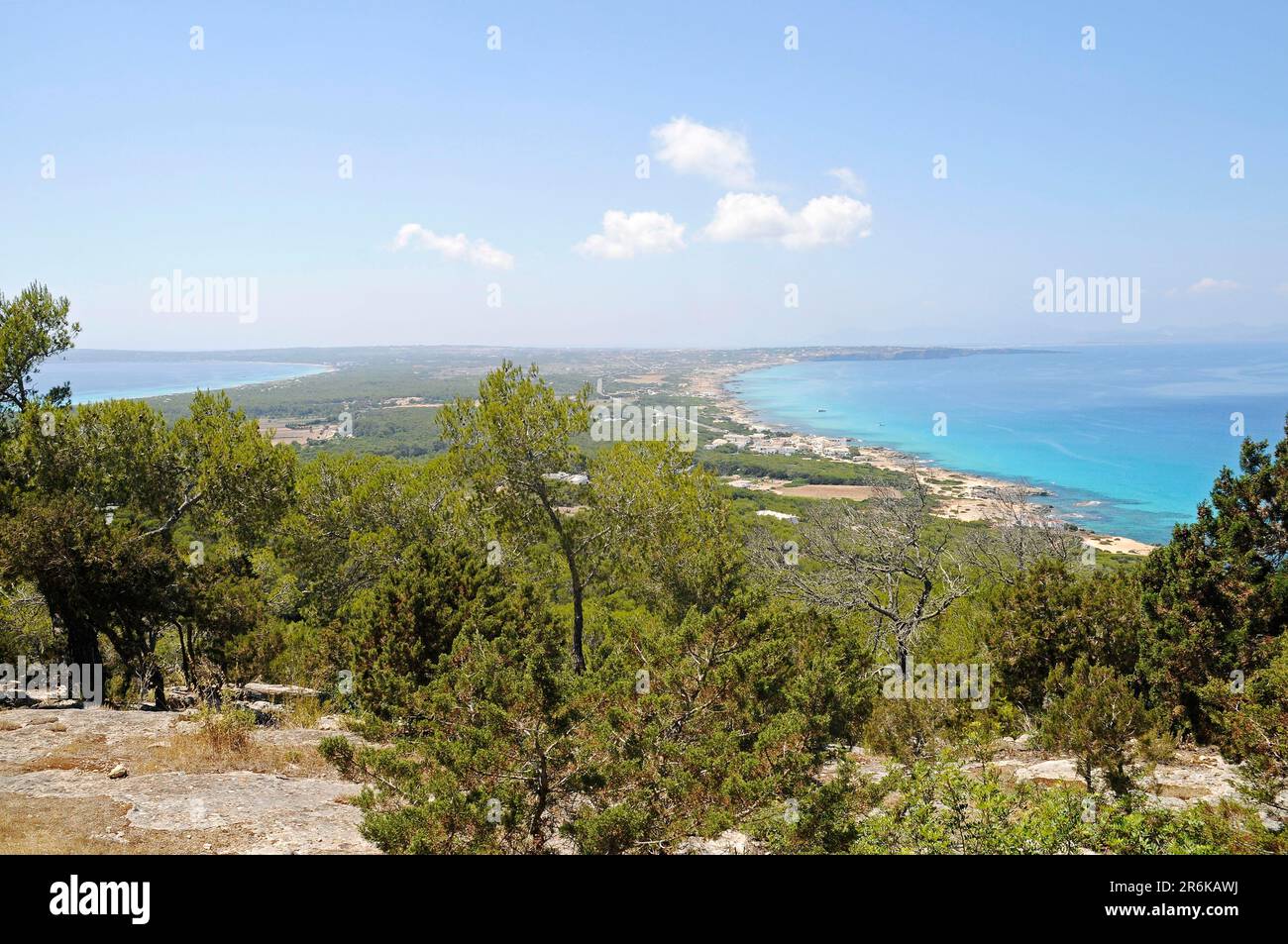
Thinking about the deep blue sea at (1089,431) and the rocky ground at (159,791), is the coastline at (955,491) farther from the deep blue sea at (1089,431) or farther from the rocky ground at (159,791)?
the rocky ground at (159,791)

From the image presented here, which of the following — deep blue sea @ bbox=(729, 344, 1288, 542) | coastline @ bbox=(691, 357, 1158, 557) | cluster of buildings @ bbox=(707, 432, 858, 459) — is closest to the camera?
coastline @ bbox=(691, 357, 1158, 557)

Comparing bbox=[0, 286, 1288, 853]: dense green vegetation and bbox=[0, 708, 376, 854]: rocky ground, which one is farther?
bbox=[0, 708, 376, 854]: rocky ground

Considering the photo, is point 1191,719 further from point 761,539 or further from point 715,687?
point 761,539

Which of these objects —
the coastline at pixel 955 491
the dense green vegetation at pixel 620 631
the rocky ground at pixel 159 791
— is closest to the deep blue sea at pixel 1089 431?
the coastline at pixel 955 491

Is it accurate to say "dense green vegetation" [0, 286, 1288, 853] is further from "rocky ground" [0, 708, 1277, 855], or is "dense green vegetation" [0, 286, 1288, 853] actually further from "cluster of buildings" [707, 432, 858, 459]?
"cluster of buildings" [707, 432, 858, 459]

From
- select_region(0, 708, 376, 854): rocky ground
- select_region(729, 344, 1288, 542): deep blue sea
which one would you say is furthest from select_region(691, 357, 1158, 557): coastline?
select_region(0, 708, 376, 854): rocky ground

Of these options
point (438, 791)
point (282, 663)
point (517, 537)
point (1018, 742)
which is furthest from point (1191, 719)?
point (282, 663)
